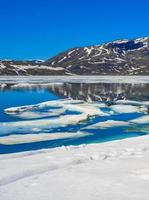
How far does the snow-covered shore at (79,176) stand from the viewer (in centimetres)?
659

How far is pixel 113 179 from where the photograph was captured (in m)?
7.50

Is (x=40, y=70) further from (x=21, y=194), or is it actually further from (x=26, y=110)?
(x=21, y=194)

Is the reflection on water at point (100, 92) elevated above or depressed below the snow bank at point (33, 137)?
below

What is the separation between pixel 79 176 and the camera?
789 cm

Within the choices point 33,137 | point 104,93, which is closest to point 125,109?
point 33,137

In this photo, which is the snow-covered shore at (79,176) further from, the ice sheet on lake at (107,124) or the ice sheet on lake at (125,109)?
the ice sheet on lake at (125,109)

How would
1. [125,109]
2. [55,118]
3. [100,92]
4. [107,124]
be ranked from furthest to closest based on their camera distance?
1. [100,92]
2. [125,109]
3. [55,118]
4. [107,124]

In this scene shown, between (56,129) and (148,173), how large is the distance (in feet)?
33.5

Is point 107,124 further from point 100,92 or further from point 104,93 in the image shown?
point 100,92

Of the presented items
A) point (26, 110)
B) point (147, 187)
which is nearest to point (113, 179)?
point (147, 187)

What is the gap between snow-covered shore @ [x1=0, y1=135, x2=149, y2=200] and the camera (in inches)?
259

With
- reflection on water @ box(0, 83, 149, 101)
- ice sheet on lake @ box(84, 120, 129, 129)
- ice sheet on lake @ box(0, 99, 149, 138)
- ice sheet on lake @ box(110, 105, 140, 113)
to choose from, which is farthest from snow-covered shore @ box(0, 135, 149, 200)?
reflection on water @ box(0, 83, 149, 101)

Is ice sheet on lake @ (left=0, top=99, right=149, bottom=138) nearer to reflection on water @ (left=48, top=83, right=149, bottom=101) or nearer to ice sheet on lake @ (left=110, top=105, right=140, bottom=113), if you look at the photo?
ice sheet on lake @ (left=110, top=105, right=140, bottom=113)

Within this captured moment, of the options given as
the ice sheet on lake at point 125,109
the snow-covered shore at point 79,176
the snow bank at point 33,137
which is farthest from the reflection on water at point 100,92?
the snow-covered shore at point 79,176
